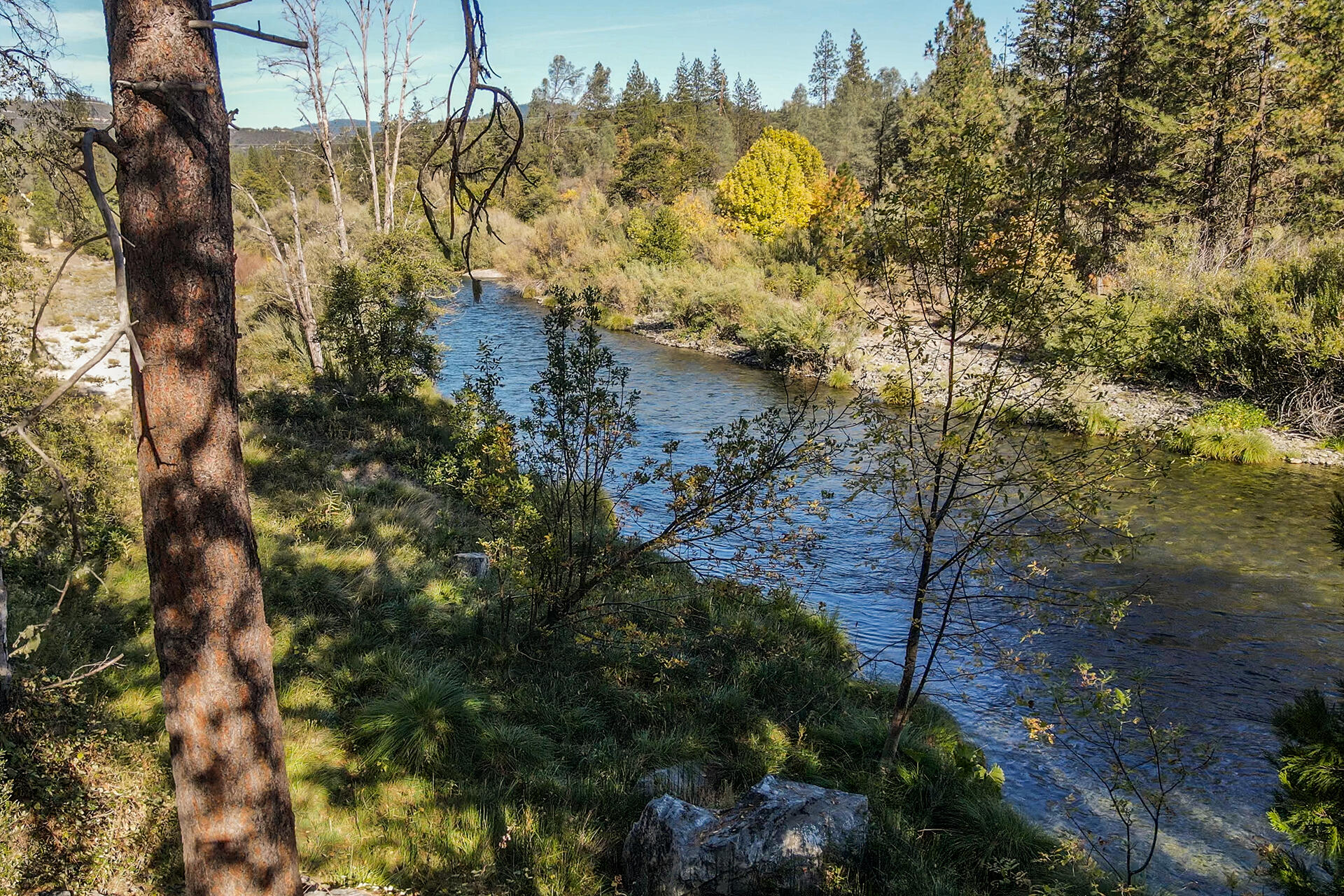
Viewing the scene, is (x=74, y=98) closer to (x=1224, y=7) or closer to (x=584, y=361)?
(x=584, y=361)

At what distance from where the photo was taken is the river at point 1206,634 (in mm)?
5480

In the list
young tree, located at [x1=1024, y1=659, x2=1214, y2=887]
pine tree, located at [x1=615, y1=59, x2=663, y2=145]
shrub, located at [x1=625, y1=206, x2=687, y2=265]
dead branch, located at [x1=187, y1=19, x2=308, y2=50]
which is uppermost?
pine tree, located at [x1=615, y1=59, x2=663, y2=145]

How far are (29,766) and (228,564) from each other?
1.92 meters

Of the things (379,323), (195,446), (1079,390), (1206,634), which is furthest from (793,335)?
(195,446)

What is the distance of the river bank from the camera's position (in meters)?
5.50

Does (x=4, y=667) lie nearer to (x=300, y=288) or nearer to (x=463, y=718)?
(x=463, y=718)

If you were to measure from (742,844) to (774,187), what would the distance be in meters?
28.0

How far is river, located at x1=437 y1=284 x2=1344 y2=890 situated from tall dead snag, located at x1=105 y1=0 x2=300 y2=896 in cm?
422

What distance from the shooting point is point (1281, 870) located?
2.62m

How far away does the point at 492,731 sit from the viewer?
14.9 feet

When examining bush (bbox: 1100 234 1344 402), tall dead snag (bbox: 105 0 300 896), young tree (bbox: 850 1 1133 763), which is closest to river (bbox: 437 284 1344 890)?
young tree (bbox: 850 1 1133 763)

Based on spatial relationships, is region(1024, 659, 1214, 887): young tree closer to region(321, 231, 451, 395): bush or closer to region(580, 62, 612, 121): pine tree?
region(321, 231, 451, 395): bush

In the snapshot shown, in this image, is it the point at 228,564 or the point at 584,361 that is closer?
the point at 228,564

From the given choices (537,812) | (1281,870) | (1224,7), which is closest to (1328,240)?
(1224,7)
